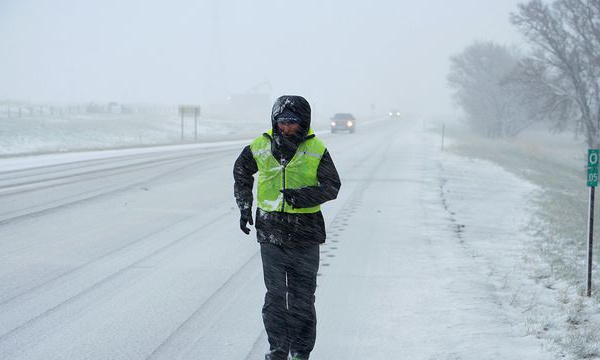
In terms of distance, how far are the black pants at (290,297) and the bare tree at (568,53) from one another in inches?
1050

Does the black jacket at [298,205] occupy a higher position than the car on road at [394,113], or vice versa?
the black jacket at [298,205]

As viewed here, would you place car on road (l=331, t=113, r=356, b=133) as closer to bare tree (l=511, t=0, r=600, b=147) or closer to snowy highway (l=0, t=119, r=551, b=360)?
bare tree (l=511, t=0, r=600, b=147)

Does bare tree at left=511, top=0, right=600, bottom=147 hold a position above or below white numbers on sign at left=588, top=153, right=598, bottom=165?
above

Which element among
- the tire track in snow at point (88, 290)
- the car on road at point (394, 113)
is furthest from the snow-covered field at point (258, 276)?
the car on road at point (394, 113)

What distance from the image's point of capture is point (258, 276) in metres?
7.71

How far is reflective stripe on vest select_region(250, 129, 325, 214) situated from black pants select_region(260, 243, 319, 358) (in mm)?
273

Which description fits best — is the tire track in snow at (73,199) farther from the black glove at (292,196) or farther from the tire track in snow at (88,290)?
the black glove at (292,196)

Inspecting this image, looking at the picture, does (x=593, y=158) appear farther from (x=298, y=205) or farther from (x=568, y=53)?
(x=568, y=53)

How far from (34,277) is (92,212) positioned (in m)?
4.98

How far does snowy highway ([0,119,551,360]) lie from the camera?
212 inches

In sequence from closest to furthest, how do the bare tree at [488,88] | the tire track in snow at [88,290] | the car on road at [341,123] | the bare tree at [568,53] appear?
the tire track in snow at [88,290] < the bare tree at [568,53] < the car on road at [341,123] < the bare tree at [488,88]

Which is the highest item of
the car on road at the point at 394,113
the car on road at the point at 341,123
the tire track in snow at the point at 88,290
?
the tire track in snow at the point at 88,290

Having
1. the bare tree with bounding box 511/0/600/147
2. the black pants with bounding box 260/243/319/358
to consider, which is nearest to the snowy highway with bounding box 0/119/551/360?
the black pants with bounding box 260/243/319/358

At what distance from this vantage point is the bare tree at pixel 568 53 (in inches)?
1141
